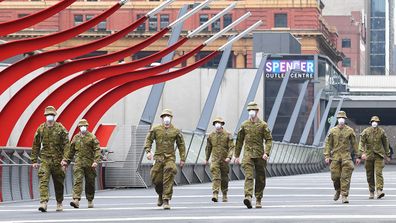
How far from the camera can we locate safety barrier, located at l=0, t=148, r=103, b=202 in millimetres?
30938

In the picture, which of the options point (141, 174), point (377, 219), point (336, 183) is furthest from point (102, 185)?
point (377, 219)

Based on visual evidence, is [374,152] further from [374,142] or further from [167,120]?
[167,120]

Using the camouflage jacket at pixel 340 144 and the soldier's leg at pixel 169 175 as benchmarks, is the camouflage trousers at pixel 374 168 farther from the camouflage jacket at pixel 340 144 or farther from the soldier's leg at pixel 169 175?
the soldier's leg at pixel 169 175

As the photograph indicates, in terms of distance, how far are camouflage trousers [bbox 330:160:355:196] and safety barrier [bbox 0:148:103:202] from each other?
6.82 metres

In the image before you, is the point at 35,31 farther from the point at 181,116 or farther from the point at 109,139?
the point at 109,139

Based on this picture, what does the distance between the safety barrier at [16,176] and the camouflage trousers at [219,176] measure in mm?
4229

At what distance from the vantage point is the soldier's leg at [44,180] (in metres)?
24.8

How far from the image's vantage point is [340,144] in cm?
2811

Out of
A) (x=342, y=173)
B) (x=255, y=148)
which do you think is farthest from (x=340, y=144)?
(x=255, y=148)

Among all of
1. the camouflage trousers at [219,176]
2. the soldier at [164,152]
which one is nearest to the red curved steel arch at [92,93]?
the camouflage trousers at [219,176]

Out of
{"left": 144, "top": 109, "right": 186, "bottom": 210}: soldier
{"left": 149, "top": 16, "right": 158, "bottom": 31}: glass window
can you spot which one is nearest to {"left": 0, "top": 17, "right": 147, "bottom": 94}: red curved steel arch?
{"left": 144, "top": 109, "right": 186, "bottom": 210}: soldier

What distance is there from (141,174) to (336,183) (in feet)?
40.6

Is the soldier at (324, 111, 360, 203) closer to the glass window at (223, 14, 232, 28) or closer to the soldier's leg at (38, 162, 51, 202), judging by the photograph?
the soldier's leg at (38, 162, 51, 202)

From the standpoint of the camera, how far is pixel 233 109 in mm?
81688
